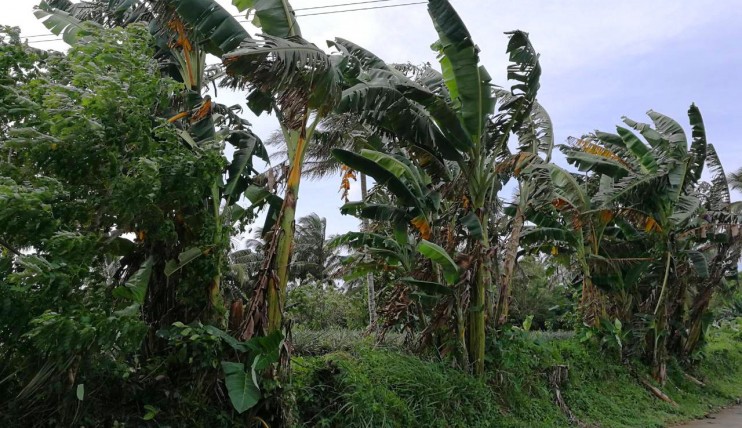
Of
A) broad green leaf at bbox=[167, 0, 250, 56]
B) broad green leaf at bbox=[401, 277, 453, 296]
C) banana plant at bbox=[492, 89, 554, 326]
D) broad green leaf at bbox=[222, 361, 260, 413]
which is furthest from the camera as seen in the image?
banana plant at bbox=[492, 89, 554, 326]

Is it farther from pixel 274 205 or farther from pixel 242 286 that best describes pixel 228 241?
pixel 242 286

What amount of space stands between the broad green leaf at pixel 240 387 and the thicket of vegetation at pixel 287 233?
0.06ft

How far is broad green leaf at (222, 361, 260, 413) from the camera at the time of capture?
550 cm

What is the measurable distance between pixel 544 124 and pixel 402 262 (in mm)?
4368

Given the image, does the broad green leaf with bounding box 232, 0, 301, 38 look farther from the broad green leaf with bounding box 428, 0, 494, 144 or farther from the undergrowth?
the undergrowth

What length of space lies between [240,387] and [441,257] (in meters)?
3.52

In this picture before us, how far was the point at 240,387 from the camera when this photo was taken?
5605mm

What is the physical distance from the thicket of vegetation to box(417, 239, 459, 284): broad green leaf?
28 mm

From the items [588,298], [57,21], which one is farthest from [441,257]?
[588,298]

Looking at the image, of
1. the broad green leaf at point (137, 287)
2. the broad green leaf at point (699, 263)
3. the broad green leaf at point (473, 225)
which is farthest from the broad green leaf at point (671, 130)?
the broad green leaf at point (137, 287)

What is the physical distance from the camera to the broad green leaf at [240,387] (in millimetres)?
5504

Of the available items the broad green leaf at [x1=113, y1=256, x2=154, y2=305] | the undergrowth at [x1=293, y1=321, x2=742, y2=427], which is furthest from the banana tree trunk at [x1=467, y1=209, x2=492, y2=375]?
the broad green leaf at [x1=113, y1=256, x2=154, y2=305]

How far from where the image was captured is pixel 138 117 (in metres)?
5.20

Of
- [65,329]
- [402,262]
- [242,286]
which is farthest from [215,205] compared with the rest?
[242,286]
